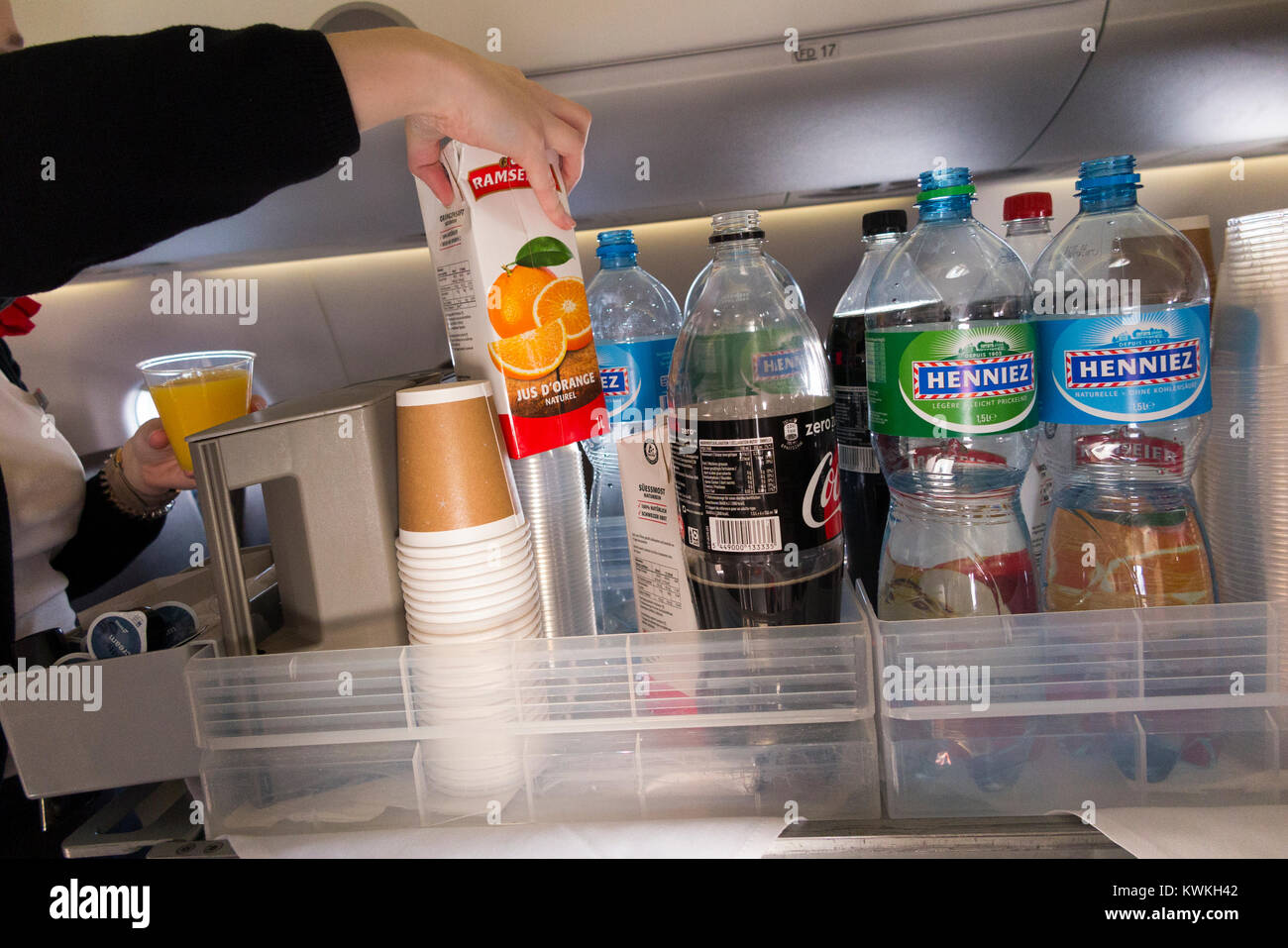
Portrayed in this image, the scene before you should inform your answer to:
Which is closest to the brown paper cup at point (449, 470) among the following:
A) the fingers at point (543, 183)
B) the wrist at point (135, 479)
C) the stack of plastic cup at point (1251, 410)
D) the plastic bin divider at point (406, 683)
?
the plastic bin divider at point (406, 683)

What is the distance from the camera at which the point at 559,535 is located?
37.6 inches

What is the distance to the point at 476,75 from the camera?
0.79m

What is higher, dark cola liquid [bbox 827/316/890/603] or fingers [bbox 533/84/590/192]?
fingers [bbox 533/84/590/192]

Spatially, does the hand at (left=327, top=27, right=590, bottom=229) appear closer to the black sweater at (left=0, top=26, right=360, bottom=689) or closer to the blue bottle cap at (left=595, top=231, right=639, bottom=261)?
the black sweater at (left=0, top=26, right=360, bottom=689)

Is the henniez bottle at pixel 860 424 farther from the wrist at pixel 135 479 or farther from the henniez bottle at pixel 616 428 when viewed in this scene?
the wrist at pixel 135 479

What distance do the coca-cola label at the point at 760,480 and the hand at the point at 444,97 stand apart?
32cm

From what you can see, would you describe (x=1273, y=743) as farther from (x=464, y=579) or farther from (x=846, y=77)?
(x=846, y=77)

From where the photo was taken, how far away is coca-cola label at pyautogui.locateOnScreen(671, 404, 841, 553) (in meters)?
0.74

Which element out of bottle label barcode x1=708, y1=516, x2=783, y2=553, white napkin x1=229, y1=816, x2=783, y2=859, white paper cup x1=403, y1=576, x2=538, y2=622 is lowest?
white napkin x1=229, y1=816, x2=783, y2=859

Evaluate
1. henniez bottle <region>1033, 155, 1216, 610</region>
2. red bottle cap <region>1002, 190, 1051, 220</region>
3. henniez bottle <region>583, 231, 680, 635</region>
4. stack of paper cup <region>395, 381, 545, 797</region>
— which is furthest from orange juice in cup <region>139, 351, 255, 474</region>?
red bottle cap <region>1002, 190, 1051, 220</region>

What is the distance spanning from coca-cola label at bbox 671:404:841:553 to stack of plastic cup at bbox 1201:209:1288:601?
431 mm

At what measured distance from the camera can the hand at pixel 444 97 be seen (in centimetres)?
77

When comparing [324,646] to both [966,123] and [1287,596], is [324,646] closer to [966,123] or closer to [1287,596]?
[1287,596]
